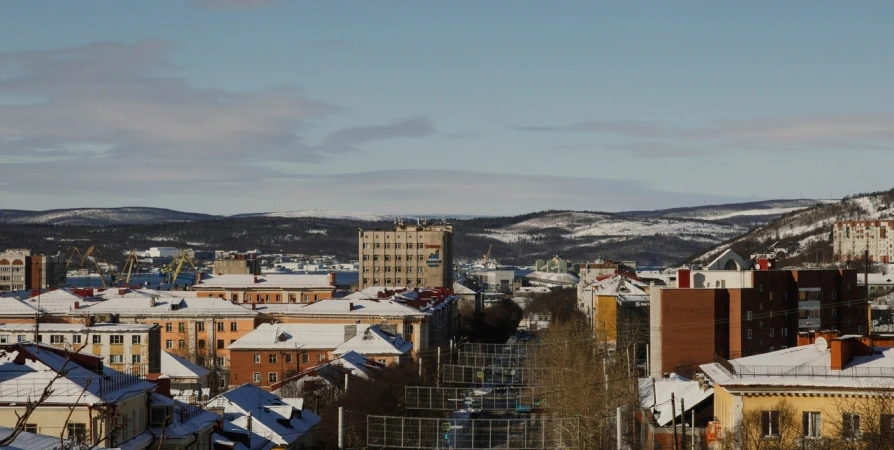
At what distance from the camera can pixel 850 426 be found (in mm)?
28969

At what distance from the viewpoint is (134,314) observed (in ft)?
319

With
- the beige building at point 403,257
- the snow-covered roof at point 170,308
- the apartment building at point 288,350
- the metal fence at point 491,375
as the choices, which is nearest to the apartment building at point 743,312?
the metal fence at point 491,375

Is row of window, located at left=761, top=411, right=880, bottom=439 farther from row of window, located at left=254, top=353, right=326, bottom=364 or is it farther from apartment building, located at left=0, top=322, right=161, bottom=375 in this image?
row of window, located at left=254, top=353, right=326, bottom=364

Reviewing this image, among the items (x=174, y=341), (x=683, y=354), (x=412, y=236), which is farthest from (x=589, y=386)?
(x=412, y=236)

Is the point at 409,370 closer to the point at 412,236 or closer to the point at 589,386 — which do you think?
the point at 589,386

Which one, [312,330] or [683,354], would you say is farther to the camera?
[312,330]

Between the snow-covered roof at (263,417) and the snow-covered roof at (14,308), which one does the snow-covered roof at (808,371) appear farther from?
the snow-covered roof at (14,308)

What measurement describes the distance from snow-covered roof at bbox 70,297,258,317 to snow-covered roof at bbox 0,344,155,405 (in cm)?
6245

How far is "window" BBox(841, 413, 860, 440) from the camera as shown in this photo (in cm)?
2803

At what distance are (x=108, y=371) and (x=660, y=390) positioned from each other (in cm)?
1620

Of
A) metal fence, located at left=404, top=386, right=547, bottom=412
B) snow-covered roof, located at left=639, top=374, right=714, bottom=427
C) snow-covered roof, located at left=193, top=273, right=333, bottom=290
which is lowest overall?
metal fence, located at left=404, top=386, right=547, bottom=412

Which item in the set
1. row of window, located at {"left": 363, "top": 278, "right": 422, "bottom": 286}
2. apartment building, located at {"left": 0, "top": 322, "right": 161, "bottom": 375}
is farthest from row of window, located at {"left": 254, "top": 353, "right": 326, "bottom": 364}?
row of window, located at {"left": 363, "top": 278, "right": 422, "bottom": 286}

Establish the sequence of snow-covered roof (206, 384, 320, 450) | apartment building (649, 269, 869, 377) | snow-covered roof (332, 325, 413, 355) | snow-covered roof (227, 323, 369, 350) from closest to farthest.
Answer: snow-covered roof (206, 384, 320, 450) → apartment building (649, 269, 869, 377) → snow-covered roof (332, 325, 413, 355) → snow-covered roof (227, 323, 369, 350)

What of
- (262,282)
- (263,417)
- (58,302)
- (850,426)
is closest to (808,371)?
(850,426)
